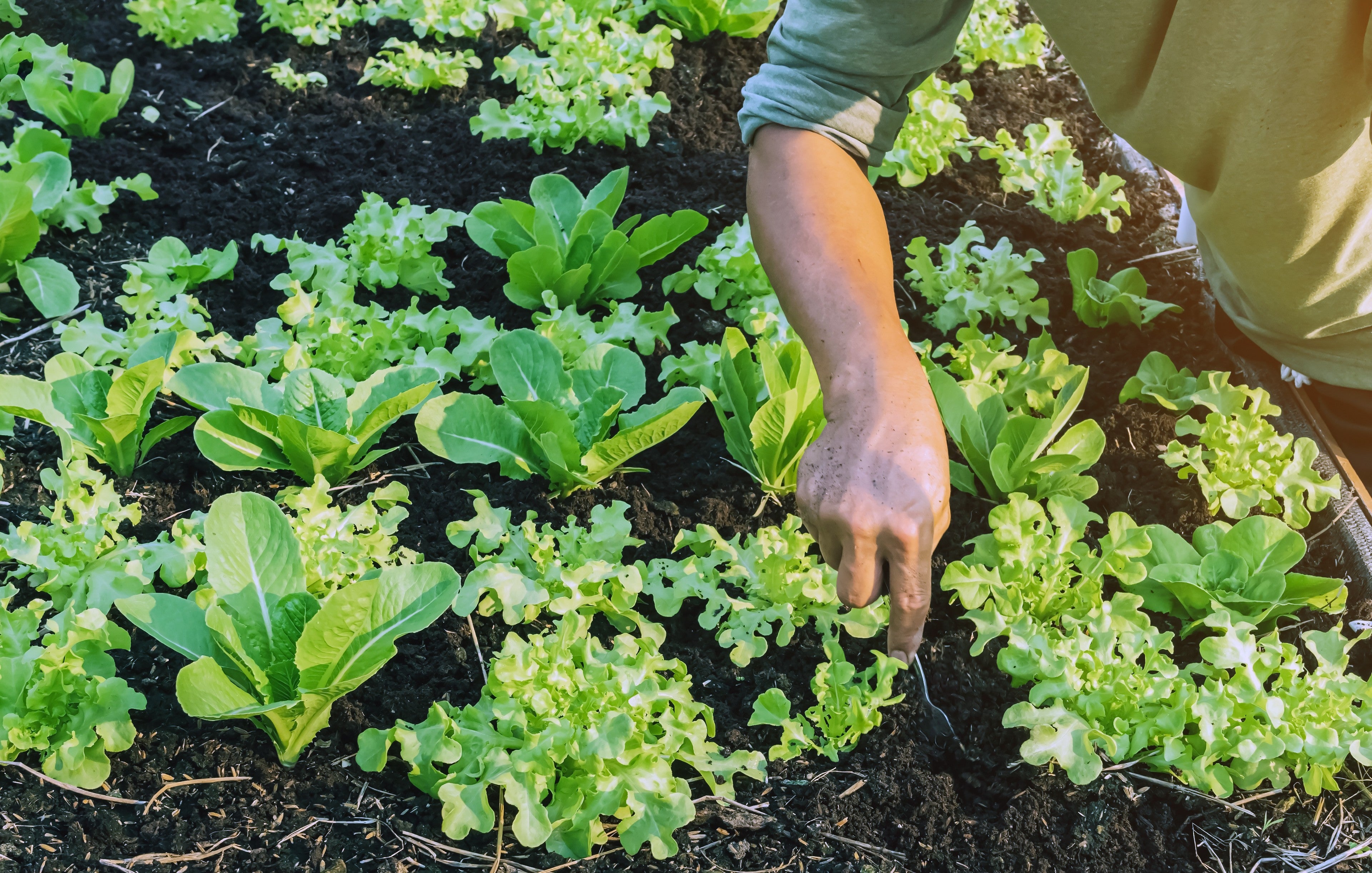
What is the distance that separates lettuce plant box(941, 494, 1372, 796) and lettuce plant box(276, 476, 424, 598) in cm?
103

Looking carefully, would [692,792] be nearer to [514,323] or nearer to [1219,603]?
[1219,603]

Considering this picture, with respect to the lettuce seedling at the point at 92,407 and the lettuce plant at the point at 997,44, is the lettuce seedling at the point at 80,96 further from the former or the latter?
the lettuce plant at the point at 997,44

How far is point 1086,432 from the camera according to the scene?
2.11 m

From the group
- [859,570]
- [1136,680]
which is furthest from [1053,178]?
[859,570]

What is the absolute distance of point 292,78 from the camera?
321cm

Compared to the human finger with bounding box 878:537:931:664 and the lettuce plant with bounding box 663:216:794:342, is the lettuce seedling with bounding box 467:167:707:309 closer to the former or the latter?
the lettuce plant with bounding box 663:216:794:342

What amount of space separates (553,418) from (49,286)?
4.61 feet

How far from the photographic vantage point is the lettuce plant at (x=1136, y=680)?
1718mm

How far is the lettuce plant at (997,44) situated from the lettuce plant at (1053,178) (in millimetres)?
477

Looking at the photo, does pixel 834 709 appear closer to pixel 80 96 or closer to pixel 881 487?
pixel 881 487

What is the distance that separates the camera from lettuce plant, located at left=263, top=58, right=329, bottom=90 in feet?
10.5

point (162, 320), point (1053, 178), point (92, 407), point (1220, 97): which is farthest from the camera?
point (1053, 178)

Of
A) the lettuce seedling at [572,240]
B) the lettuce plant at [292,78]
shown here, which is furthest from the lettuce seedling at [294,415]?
the lettuce plant at [292,78]

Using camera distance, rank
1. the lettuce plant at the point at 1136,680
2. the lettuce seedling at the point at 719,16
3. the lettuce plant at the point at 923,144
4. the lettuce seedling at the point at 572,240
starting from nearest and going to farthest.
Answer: the lettuce plant at the point at 1136,680 < the lettuce seedling at the point at 572,240 < the lettuce plant at the point at 923,144 < the lettuce seedling at the point at 719,16
